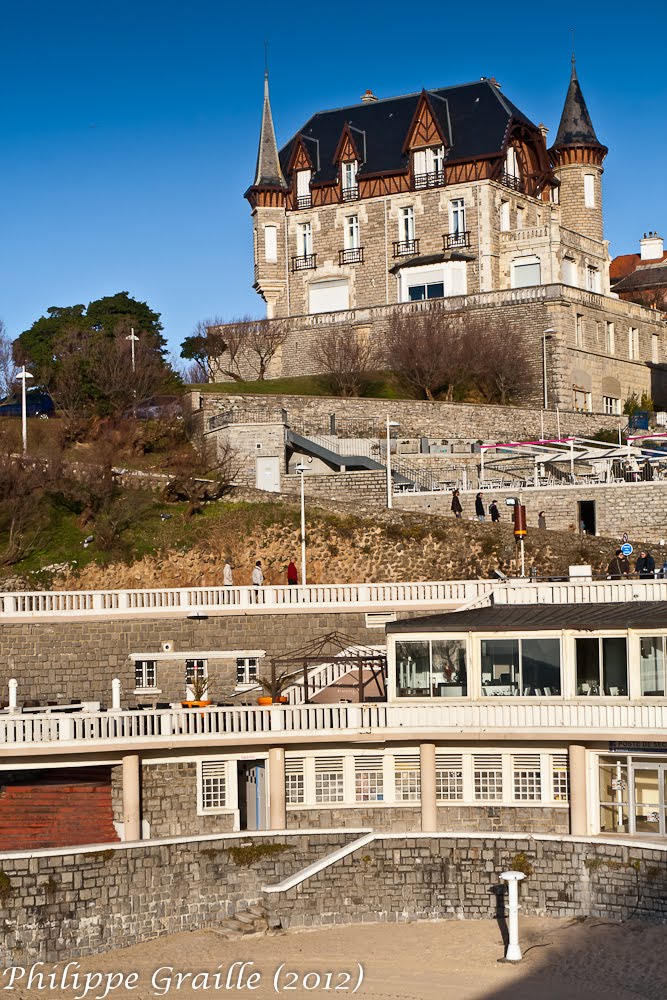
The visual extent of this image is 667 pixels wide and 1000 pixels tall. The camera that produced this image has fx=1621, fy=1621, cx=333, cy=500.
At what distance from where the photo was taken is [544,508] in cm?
5384

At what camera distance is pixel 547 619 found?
103ft

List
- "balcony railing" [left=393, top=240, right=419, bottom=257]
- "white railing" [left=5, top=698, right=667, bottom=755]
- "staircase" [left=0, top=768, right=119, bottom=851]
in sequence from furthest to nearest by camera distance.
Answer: "balcony railing" [left=393, top=240, right=419, bottom=257] → "staircase" [left=0, top=768, right=119, bottom=851] → "white railing" [left=5, top=698, right=667, bottom=755]

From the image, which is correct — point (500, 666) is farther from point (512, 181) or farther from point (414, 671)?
point (512, 181)

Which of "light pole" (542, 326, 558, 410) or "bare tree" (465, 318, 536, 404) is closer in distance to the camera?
"light pole" (542, 326, 558, 410)

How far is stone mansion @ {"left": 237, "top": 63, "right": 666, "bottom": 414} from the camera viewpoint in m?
73.9

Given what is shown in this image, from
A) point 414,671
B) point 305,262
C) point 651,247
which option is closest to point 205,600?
point 414,671

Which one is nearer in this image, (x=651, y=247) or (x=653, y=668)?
(x=653, y=668)

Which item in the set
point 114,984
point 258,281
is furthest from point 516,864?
point 258,281

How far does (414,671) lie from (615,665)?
3.89 meters

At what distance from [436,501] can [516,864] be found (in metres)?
27.1

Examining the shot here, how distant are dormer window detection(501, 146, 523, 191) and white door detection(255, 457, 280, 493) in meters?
25.2

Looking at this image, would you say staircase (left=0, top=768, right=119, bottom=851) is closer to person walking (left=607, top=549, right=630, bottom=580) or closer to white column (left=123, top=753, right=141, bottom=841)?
white column (left=123, top=753, right=141, bottom=841)

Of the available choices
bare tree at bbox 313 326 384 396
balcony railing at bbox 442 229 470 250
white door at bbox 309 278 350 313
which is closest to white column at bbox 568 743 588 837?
bare tree at bbox 313 326 384 396

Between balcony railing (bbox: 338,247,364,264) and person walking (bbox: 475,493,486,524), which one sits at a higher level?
balcony railing (bbox: 338,247,364,264)
